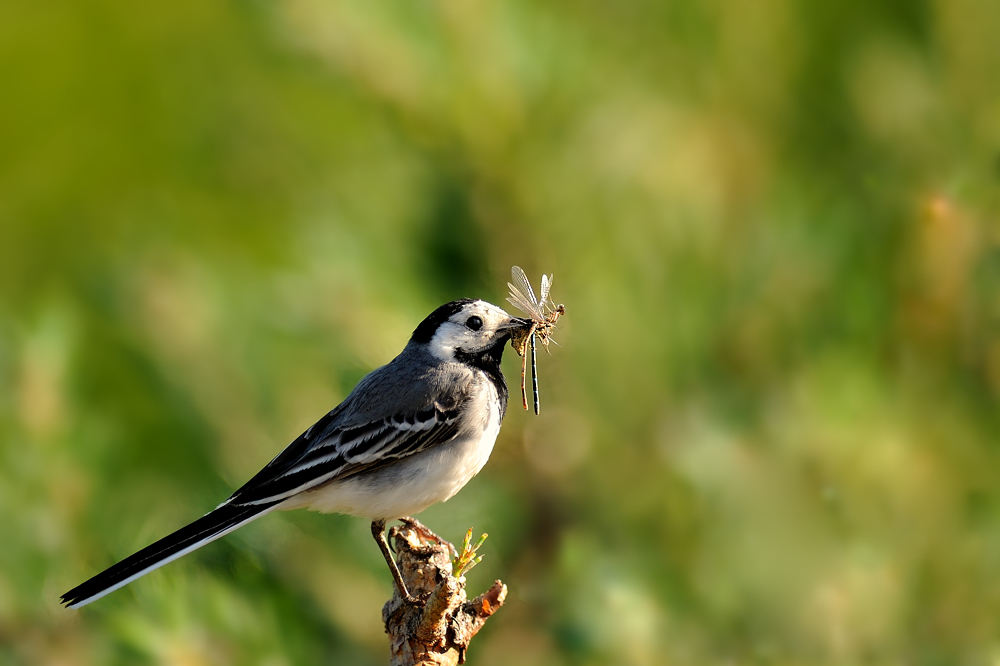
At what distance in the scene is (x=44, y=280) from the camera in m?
2.01

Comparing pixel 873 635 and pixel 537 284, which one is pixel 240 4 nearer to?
pixel 537 284

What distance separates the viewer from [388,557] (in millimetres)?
1488

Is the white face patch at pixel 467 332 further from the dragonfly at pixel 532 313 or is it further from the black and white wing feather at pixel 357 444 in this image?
the black and white wing feather at pixel 357 444

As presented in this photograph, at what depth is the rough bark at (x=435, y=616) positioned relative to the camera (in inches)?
46.9

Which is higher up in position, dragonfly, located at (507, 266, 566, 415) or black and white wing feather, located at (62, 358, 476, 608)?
dragonfly, located at (507, 266, 566, 415)

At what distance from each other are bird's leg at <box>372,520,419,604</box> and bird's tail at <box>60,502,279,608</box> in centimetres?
20

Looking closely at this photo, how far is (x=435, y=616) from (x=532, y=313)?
512 mm

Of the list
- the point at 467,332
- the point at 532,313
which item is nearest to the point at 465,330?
the point at 467,332

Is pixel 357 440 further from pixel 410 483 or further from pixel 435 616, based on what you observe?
pixel 435 616

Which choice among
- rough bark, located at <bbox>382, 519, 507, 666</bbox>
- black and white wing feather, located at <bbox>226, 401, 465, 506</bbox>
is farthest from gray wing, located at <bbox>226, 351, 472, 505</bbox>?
rough bark, located at <bbox>382, 519, 507, 666</bbox>

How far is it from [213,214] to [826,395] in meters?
1.14

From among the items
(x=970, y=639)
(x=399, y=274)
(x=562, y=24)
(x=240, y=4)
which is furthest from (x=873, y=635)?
(x=240, y=4)

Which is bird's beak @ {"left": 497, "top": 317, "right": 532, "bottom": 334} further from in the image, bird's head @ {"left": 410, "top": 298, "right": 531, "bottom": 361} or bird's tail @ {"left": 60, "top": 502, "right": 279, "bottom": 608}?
bird's tail @ {"left": 60, "top": 502, "right": 279, "bottom": 608}

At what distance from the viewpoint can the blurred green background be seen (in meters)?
1.45
